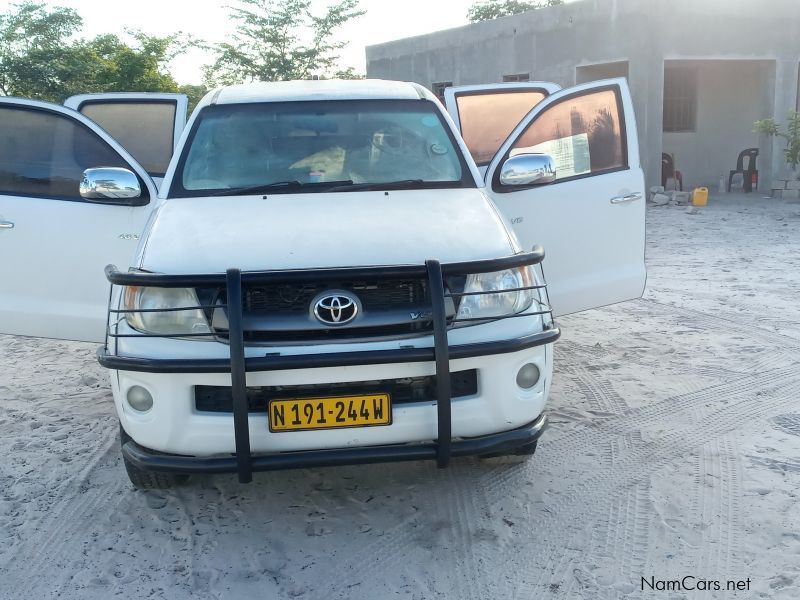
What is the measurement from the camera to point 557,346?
5969 millimetres

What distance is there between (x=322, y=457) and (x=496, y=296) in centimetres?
92

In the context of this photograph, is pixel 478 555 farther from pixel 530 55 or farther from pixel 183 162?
pixel 530 55

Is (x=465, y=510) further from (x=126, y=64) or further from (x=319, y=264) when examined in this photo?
(x=126, y=64)

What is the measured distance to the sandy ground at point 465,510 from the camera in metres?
2.90

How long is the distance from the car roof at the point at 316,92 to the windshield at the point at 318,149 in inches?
1.8

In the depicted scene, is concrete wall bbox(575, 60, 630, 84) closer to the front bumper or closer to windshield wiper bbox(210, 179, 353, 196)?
windshield wiper bbox(210, 179, 353, 196)

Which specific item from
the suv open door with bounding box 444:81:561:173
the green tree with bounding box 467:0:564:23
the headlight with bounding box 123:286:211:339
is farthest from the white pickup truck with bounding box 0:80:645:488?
the green tree with bounding box 467:0:564:23

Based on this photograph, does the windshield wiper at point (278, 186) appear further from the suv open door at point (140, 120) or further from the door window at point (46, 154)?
the suv open door at point (140, 120)

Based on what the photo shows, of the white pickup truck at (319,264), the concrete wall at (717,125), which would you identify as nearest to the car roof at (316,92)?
the white pickup truck at (319,264)

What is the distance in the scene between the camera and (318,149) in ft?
13.5

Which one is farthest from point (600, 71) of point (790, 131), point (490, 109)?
point (490, 109)

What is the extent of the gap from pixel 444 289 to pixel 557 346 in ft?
10.4

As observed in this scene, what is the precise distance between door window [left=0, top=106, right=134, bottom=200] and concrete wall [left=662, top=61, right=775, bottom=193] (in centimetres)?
1527

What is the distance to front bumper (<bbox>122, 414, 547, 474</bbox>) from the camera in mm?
2918
